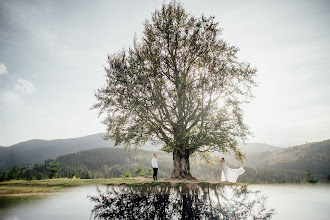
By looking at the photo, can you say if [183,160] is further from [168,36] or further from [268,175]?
[268,175]

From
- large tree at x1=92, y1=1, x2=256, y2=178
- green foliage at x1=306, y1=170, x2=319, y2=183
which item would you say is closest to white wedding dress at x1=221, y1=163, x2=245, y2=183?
large tree at x1=92, y1=1, x2=256, y2=178

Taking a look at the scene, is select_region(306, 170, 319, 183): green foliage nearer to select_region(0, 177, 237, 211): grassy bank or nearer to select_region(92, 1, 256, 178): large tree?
select_region(92, 1, 256, 178): large tree

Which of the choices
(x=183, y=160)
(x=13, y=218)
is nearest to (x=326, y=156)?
(x=183, y=160)

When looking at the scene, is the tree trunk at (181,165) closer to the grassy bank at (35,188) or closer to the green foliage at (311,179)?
the grassy bank at (35,188)

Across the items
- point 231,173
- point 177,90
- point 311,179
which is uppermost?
point 177,90

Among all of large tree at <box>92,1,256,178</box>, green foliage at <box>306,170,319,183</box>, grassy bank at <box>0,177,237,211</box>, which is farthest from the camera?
green foliage at <box>306,170,319,183</box>

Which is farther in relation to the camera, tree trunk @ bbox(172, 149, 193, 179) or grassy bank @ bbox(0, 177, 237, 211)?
tree trunk @ bbox(172, 149, 193, 179)

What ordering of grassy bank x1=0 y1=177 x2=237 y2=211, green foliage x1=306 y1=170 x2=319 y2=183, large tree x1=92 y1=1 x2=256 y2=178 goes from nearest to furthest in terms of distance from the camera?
grassy bank x1=0 y1=177 x2=237 y2=211, large tree x1=92 y1=1 x2=256 y2=178, green foliage x1=306 y1=170 x2=319 y2=183

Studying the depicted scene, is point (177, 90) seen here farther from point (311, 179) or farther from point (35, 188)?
point (311, 179)

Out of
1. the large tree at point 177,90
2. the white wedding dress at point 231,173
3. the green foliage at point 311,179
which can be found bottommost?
the green foliage at point 311,179

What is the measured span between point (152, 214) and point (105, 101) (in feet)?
50.3

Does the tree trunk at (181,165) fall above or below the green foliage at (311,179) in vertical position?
above

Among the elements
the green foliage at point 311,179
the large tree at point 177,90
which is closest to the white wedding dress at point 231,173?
the large tree at point 177,90

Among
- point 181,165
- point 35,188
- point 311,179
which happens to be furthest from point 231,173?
point 311,179
